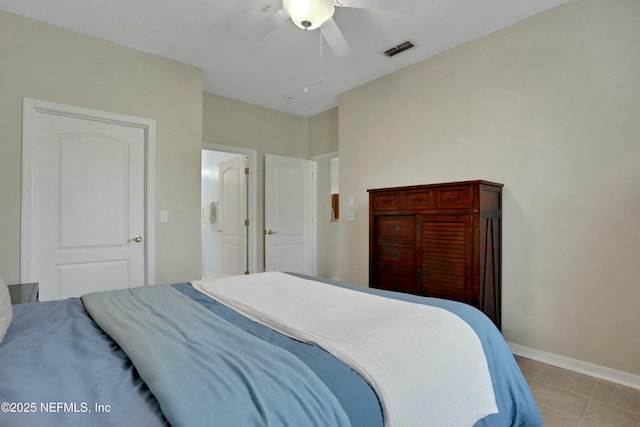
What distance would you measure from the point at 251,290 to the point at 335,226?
381 centimetres

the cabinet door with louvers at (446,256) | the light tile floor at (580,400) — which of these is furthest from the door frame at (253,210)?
the light tile floor at (580,400)

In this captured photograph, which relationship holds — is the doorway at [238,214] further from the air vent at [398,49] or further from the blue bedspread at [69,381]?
the blue bedspread at [69,381]

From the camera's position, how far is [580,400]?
198 cm

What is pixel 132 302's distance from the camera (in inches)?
58.6

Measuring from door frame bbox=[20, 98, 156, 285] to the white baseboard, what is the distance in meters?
3.34

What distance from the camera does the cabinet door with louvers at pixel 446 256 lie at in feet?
8.12

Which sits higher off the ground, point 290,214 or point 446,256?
point 290,214

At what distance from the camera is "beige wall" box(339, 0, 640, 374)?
86.2 inches

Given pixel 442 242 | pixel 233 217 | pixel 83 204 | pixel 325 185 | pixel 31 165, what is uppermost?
pixel 325 185

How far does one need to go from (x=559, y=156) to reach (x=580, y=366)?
1.55 m

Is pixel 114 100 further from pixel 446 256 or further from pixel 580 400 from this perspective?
pixel 580 400

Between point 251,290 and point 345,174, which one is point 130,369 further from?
point 345,174

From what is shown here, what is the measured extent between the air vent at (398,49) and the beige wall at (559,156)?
365 mm

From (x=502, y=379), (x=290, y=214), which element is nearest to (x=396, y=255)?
(x=502, y=379)
